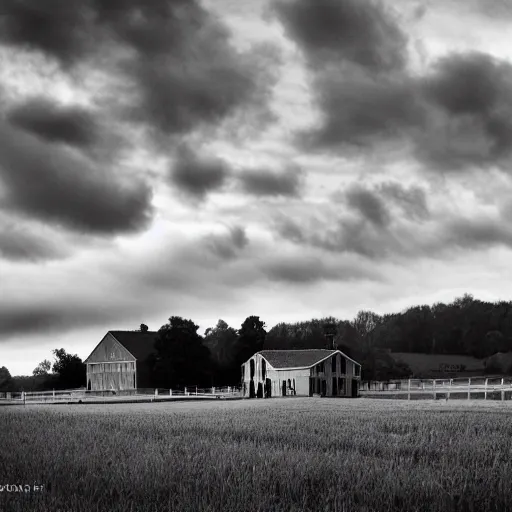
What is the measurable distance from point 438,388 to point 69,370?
57.6 m

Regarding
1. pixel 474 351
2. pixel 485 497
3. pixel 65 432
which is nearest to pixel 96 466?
pixel 485 497

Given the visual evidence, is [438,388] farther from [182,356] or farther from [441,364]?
[441,364]

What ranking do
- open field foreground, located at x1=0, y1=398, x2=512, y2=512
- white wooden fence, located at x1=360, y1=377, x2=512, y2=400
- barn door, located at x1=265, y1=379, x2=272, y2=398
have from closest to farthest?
open field foreground, located at x1=0, y1=398, x2=512, y2=512 → white wooden fence, located at x1=360, y1=377, x2=512, y2=400 → barn door, located at x1=265, y1=379, x2=272, y2=398

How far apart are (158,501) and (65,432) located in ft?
31.3

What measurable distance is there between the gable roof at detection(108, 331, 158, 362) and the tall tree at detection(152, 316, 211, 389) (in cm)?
955

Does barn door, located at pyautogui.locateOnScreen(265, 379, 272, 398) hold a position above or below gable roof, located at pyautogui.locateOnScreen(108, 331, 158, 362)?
below

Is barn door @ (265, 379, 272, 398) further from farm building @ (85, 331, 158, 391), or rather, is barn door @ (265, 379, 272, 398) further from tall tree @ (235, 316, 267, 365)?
farm building @ (85, 331, 158, 391)

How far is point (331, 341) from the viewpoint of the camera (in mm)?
93875

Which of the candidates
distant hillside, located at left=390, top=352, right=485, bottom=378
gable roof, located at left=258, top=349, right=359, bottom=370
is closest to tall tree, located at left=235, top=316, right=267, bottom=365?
gable roof, located at left=258, top=349, right=359, bottom=370

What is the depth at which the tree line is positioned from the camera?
8825 cm

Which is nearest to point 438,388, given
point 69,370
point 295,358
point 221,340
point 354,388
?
point 354,388

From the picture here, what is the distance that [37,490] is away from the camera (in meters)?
9.12

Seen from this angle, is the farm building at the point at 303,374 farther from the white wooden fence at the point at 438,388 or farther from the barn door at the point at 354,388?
the white wooden fence at the point at 438,388

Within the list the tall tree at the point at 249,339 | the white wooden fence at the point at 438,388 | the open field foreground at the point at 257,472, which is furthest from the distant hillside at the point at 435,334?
the open field foreground at the point at 257,472
